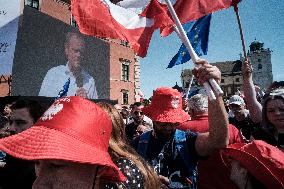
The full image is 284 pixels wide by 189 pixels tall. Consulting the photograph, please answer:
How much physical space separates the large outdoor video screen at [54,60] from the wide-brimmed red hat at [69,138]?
425 inches

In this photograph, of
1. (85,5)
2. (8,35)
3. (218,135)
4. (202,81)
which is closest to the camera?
(202,81)

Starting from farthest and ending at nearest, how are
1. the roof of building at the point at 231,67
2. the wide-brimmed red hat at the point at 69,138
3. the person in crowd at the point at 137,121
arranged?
the roof of building at the point at 231,67 < the person in crowd at the point at 137,121 < the wide-brimmed red hat at the point at 69,138

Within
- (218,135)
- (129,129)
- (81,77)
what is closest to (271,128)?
(218,135)

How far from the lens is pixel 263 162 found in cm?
163

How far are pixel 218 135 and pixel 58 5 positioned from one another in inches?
→ 1021

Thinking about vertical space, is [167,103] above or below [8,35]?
below

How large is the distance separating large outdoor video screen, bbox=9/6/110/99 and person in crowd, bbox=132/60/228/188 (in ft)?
29.9

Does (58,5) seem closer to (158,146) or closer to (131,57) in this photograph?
(131,57)

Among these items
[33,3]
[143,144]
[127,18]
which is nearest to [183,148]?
[143,144]

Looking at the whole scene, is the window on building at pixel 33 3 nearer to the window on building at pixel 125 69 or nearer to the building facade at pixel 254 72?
the window on building at pixel 125 69

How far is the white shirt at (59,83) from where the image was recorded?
14.0 meters

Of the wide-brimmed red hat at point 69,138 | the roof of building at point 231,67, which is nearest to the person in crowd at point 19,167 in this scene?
the wide-brimmed red hat at point 69,138

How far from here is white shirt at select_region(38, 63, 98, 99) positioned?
1397cm

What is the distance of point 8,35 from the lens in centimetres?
537
